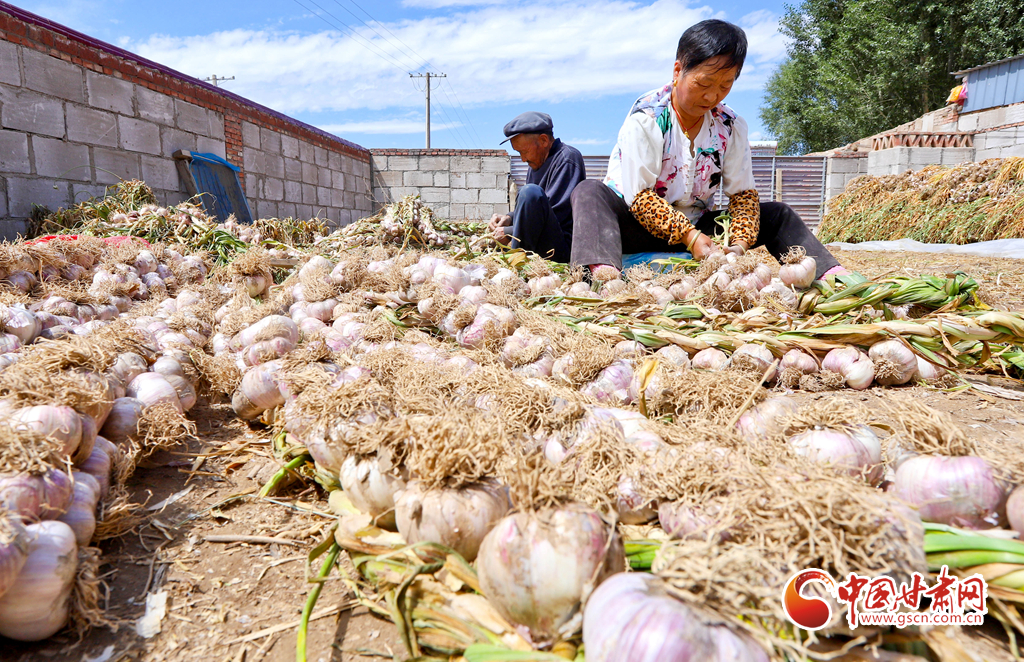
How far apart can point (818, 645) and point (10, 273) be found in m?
3.35

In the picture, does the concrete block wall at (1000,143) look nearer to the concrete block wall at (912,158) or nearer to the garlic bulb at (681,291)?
the concrete block wall at (912,158)

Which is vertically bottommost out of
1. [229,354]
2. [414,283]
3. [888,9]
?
[229,354]

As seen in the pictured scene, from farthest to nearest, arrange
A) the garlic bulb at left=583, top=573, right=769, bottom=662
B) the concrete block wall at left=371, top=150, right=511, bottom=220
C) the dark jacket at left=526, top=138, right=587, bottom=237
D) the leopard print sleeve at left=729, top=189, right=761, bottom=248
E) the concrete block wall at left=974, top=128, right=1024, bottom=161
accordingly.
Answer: the concrete block wall at left=371, top=150, right=511, bottom=220
the concrete block wall at left=974, top=128, right=1024, bottom=161
the dark jacket at left=526, top=138, right=587, bottom=237
the leopard print sleeve at left=729, top=189, right=761, bottom=248
the garlic bulb at left=583, top=573, right=769, bottom=662

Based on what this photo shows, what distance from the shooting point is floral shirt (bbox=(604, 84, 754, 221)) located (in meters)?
2.97

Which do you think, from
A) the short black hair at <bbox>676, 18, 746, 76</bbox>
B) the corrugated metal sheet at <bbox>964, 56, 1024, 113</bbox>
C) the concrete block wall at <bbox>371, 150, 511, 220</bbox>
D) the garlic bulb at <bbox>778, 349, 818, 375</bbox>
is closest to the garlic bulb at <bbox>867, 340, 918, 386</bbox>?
the garlic bulb at <bbox>778, 349, 818, 375</bbox>

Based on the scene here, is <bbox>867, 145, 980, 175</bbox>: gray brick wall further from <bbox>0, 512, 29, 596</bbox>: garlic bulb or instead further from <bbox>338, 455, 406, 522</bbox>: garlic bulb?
<bbox>0, 512, 29, 596</bbox>: garlic bulb

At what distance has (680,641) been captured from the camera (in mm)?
625

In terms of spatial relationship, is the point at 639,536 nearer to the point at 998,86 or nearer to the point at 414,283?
the point at 414,283

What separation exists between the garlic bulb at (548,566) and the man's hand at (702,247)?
2203 millimetres

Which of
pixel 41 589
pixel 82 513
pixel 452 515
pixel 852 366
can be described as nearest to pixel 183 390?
pixel 82 513

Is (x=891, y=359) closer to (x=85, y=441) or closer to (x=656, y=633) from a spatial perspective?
(x=656, y=633)


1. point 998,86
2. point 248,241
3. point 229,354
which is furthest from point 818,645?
point 998,86

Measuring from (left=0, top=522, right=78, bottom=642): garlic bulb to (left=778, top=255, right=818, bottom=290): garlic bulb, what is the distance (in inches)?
96.4

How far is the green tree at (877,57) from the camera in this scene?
17.5 m
